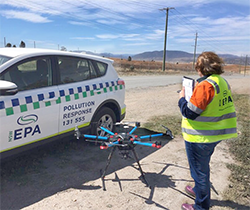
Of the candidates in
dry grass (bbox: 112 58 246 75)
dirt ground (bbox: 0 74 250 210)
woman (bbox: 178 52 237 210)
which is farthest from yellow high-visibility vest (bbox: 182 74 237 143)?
dry grass (bbox: 112 58 246 75)

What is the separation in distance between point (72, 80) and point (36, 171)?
150 centimetres

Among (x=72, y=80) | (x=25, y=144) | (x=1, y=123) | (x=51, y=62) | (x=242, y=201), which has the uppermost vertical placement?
(x=51, y=62)

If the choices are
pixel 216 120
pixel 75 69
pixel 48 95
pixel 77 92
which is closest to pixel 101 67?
pixel 75 69

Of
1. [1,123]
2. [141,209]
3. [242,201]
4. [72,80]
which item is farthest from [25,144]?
[242,201]

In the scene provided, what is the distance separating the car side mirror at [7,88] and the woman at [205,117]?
192cm

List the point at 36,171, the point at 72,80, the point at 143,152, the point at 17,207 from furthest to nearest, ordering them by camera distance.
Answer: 1. the point at 143,152
2. the point at 72,80
3. the point at 36,171
4. the point at 17,207

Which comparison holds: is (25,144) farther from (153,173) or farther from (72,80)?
(153,173)

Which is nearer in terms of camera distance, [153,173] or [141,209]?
[141,209]

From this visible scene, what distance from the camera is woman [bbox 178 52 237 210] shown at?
2.42 metres

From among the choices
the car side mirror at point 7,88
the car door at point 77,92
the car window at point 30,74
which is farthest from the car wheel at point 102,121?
the car side mirror at point 7,88

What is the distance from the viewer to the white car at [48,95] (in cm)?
314

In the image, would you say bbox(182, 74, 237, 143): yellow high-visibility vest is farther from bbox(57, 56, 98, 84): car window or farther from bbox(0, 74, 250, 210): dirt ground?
bbox(57, 56, 98, 84): car window

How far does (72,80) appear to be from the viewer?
13.3ft

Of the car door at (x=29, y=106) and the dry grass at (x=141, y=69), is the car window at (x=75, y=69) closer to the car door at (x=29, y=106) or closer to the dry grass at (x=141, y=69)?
the car door at (x=29, y=106)
